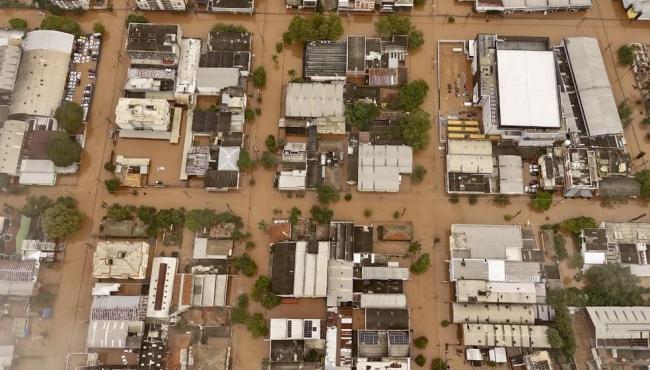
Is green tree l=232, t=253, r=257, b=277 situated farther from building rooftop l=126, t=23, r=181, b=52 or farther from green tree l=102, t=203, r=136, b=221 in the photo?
building rooftop l=126, t=23, r=181, b=52

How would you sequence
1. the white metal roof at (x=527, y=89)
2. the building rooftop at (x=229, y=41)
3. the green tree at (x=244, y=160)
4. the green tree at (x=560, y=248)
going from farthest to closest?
the building rooftop at (x=229, y=41) < the green tree at (x=244, y=160) < the white metal roof at (x=527, y=89) < the green tree at (x=560, y=248)

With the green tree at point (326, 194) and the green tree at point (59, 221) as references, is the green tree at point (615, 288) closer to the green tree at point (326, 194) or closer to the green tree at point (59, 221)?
the green tree at point (326, 194)

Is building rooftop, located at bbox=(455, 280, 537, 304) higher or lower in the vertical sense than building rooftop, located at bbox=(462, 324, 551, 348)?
higher

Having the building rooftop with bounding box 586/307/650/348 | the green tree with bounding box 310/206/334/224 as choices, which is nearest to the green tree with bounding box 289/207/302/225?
the green tree with bounding box 310/206/334/224

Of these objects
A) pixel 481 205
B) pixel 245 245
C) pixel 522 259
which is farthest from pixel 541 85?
pixel 245 245

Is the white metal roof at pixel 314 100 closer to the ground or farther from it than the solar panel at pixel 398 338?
farther from it

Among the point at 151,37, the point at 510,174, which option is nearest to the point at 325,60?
the point at 151,37

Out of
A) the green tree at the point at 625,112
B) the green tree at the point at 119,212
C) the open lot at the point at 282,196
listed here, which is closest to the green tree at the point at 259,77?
the open lot at the point at 282,196
